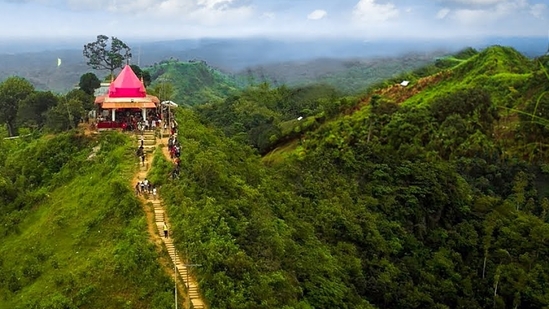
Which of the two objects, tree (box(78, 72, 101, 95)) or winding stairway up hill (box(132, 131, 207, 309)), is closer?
winding stairway up hill (box(132, 131, 207, 309))

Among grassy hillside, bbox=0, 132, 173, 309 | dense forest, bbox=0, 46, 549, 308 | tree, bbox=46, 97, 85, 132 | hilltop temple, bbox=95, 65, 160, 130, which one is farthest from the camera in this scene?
tree, bbox=46, 97, 85, 132

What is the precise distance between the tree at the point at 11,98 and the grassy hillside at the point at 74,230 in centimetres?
1023

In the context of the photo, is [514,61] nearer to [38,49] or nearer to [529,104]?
[529,104]

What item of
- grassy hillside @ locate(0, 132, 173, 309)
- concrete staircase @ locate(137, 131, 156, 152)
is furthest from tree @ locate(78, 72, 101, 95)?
concrete staircase @ locate(137, 131, 156, 152)

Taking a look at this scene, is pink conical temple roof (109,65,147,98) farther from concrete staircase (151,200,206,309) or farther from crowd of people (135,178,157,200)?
concrete staircase (151,200,206,309)

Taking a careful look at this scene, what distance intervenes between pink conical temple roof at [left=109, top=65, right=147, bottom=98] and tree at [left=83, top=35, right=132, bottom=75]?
14045 mm

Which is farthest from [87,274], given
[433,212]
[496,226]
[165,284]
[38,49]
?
[38,49]

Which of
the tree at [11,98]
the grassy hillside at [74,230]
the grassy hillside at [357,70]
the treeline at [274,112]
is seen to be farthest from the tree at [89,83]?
the grassy hillside at [357,70]

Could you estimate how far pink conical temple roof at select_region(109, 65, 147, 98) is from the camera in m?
32.0

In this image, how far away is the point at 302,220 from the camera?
82.7 feet

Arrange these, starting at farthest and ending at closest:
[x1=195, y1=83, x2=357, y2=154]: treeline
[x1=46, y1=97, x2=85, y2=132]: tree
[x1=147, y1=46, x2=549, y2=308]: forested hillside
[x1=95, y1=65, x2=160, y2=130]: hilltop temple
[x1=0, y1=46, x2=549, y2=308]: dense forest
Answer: [x1=195, y1=83, x2=357, y2=154]: treeline → [x1=46, y1=97, x2=85, y2=132]: tree → [x1=95, y1=65, x2=160, y2=130]: hilltop temple → [x1=147, y1=46, x2=549, y2=308]: forested hillside → [x1=0, y1=46, x2=549, y2=308]: dense forest

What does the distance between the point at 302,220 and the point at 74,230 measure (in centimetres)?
982

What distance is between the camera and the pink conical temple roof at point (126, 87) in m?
32.0

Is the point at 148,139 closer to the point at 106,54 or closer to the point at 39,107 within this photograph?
the point at 39,107
